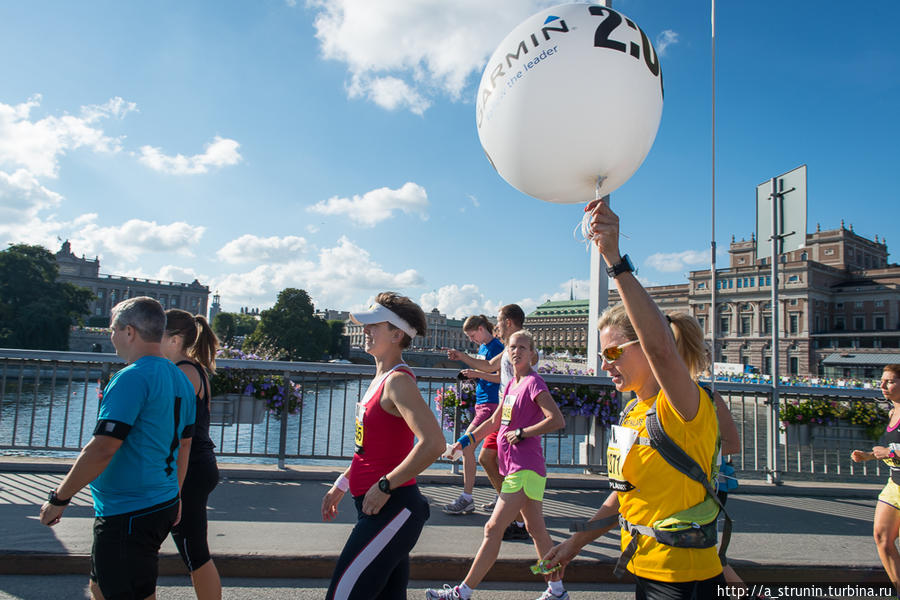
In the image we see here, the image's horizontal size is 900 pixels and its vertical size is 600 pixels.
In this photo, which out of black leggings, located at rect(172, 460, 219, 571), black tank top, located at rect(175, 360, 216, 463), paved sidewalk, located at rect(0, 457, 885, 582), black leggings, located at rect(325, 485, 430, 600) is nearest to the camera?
black leggings, located at rect(325, 485, 430, 600)

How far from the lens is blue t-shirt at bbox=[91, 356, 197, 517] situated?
7.38ft

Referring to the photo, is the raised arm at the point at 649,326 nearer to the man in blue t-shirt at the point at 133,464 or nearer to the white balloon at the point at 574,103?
the white balloon at the point at 574,103

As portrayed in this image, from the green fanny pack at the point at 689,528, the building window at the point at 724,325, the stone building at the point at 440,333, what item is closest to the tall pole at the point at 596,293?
the green fanny pack at the point at 689,528

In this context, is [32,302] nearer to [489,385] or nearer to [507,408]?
[489,385]

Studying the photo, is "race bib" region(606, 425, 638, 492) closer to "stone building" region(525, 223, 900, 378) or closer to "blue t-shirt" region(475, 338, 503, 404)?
"blue t-shirt" region(475, 338, 503, 404)

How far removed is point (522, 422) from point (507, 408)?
0.22 m

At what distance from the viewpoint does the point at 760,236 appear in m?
A: 6.30

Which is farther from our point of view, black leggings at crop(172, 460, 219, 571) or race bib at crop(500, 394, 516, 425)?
race bib at crop(500, 394, 516, 425)

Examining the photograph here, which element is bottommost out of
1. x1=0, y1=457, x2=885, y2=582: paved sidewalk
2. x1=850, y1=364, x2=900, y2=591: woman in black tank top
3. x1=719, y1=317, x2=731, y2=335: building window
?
x1=0, y1=457, x2=885, y2=582: paved sidewalk

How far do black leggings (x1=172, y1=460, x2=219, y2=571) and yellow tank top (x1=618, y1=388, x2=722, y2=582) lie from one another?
2088 millimetres

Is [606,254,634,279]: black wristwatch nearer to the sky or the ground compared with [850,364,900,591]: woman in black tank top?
nearer to the sky

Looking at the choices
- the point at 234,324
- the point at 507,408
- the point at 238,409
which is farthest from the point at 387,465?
the point at 234,324

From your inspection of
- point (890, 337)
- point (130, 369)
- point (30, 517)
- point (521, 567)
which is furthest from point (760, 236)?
point (890, 337)

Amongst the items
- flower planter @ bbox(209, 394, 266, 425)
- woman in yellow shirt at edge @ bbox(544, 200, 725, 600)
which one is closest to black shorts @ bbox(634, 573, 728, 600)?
woman in yellow shirt at edge @ bbox(544, 200, 725, 600)
